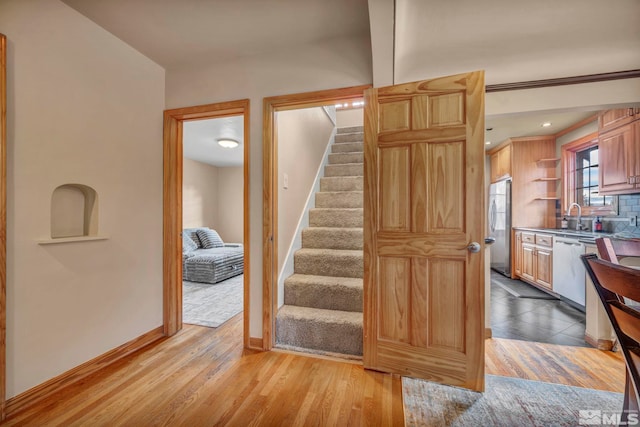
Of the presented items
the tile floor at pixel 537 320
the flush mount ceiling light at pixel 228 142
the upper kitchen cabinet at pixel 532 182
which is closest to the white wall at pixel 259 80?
the flush mount ceiling light at pixel 228 142

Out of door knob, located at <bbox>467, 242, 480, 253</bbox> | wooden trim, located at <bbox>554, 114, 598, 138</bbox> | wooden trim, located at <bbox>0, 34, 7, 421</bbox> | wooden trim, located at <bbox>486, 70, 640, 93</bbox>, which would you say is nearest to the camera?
wooden trim, located at <bbox>0, 34, 7, 421</bbox>

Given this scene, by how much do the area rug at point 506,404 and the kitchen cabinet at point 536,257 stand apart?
2.40 metres

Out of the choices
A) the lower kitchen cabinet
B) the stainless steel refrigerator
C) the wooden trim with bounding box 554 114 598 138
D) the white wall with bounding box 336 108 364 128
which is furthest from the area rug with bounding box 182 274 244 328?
the wooden trim with bounding box 554 114 598 138

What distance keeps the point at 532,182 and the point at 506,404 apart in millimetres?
4194

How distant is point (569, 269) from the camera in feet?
10.2

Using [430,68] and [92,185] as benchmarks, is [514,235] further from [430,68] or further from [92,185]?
[92,185]

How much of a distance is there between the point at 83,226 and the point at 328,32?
2.32m

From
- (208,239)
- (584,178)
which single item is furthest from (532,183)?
(208,239)

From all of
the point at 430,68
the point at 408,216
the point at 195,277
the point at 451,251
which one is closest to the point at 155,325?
the point at 195,277

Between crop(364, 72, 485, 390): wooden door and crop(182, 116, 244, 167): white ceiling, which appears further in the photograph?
crop(182, 116, 244, 167): white ceiling

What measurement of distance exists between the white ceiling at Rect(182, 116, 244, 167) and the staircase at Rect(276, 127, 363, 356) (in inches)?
61.1

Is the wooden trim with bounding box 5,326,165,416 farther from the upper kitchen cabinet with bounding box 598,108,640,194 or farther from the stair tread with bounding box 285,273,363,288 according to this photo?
the upper kitchen cabinet with bounding box 598,108,640,194

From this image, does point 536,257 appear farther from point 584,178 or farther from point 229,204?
point 229,204

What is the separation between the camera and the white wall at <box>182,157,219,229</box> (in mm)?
5906
